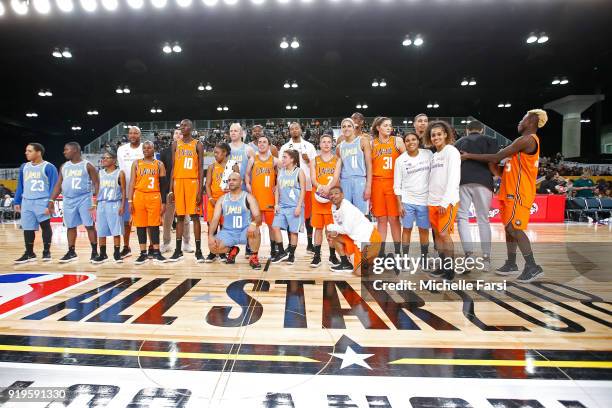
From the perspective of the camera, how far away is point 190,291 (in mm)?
3176

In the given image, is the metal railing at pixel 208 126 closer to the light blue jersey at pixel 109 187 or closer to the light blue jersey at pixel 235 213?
the light blue jersey at pixel 235 213

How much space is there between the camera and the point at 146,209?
4395 millimetres

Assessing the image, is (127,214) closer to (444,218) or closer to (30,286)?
(30,286)

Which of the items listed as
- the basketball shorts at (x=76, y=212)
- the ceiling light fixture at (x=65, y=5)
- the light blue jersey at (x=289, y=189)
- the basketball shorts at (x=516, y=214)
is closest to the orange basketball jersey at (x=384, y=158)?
the light blue jersey at (x=289, y=189)

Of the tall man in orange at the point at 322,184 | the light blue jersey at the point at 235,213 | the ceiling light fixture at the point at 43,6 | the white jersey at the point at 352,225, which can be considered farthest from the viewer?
the ceiling light fixture at the point at 43,6

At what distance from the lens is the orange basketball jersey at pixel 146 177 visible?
4383mm

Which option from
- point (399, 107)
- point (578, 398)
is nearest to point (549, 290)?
point (578, 398)

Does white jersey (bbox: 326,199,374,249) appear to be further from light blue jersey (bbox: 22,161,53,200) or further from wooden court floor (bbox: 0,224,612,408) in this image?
light blue jersey (bbox: 22,161,53,200)

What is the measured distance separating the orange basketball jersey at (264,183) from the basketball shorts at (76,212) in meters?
2.31

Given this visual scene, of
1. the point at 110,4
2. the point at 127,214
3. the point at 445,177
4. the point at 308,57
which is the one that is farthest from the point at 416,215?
the point at 308,57

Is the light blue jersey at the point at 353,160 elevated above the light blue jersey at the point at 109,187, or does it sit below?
above

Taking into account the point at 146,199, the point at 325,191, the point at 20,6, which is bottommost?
the point at 146,199

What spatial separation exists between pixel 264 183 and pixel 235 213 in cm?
66

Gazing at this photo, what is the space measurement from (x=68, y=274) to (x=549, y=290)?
17.0 ft
